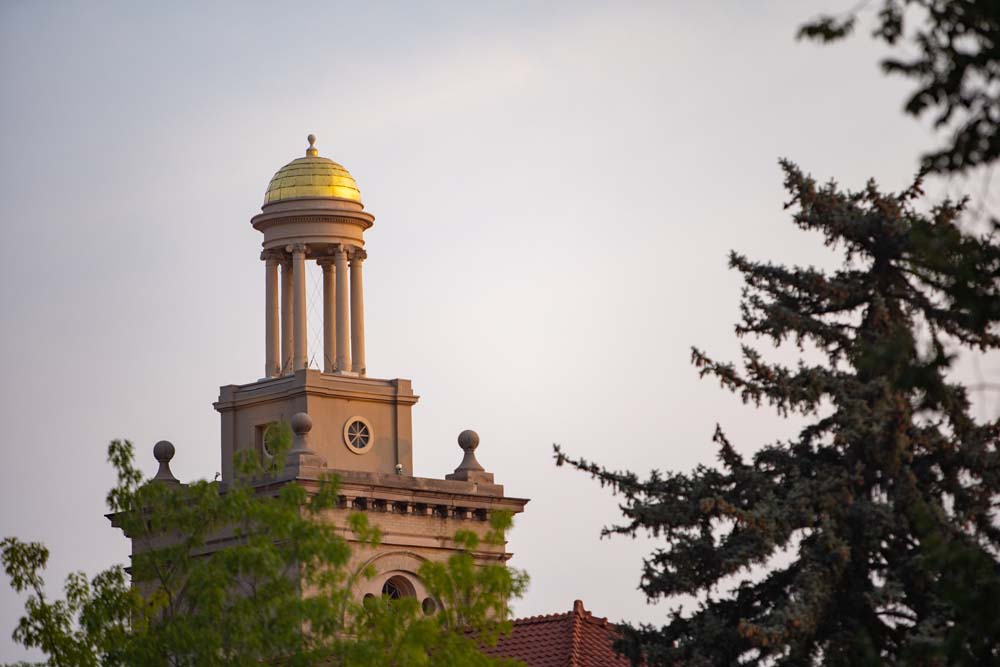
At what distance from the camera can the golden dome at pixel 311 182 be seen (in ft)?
161

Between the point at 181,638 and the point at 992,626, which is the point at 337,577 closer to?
the point at 181,638

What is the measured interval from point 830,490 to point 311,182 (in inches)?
940

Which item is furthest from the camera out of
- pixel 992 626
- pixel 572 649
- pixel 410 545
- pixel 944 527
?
pixel 410 545

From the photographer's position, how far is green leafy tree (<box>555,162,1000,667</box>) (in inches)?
1054

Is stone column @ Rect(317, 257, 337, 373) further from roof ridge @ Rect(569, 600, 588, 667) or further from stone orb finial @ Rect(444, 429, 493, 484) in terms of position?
roof ridge @ Rect(569, 600, 588, 667)

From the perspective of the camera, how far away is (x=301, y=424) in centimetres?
4519

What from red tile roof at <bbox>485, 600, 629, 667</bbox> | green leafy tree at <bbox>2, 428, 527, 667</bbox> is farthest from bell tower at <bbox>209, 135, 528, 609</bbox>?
green leafy tree at <bbox>2, 428, 527, 667</bbox>

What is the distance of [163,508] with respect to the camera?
30.2 m

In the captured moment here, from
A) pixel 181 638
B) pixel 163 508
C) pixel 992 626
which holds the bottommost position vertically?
pixel 992 626

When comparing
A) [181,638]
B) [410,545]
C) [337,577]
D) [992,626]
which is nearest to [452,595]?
[337,577]

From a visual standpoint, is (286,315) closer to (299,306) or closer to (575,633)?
(299,306)

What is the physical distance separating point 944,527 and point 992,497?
123 cm

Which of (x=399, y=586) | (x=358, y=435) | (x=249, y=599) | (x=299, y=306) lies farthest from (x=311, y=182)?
(x=249, y=599)

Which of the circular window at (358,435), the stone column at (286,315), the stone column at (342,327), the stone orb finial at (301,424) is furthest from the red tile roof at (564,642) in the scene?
the stone column at (286,315)
